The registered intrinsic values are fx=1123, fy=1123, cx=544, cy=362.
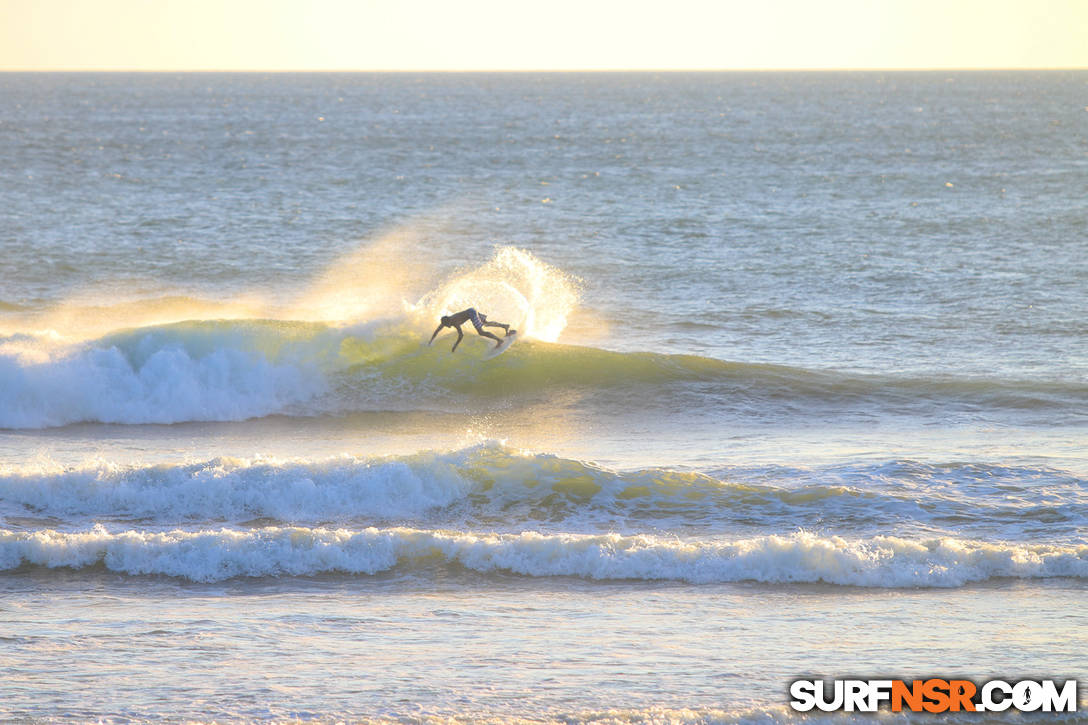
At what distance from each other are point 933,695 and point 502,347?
44.1ft

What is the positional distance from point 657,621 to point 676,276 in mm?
21975

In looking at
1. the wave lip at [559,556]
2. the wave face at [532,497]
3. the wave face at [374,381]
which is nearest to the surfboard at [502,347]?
the wave face at [374,381]

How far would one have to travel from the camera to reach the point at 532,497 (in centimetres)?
1325

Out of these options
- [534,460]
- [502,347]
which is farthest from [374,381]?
[534,460]

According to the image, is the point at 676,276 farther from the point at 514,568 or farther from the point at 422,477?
the point at 514,568

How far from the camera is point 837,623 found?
31.6 feet

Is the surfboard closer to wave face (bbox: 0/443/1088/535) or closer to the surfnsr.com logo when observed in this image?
wave face (bbox: 0/443/1088/535)

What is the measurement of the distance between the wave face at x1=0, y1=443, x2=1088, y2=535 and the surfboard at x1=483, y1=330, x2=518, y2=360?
6.79 m

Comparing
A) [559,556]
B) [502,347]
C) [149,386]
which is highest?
[502,347]

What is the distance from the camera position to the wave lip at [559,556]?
1084cm

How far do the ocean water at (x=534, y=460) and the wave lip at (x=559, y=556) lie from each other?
0.12 feet

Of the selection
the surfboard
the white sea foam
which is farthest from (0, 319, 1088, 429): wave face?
the surfboard

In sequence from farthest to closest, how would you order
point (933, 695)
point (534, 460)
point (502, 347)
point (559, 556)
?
point (502, 347) → point (534, 460) → point (559, 556) → point (933, 695)

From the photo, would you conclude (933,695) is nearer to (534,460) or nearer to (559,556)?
(559,556)
